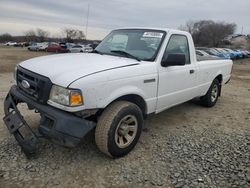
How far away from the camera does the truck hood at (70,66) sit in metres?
3.23

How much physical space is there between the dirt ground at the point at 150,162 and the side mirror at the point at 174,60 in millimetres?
1300

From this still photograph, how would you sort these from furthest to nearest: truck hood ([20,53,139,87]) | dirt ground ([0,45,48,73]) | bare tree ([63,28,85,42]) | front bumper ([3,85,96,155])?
bare tree ([63,28,85,42]) → dirt ground ([0,45,48,73]) → truck hood ([20,53,139,87]) → front bumper ([3,85,96,155])

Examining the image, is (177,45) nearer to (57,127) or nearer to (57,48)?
(57,127)

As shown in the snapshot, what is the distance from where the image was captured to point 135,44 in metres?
4.54

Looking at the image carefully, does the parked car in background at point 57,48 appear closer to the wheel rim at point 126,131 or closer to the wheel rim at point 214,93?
the wheel rim at point 214,93

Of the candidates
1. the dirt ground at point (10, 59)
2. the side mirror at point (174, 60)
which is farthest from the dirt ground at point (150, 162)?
the dirt ground at point (10, 59)

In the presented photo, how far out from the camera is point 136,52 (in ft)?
14.4

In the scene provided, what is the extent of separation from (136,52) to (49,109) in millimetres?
1796

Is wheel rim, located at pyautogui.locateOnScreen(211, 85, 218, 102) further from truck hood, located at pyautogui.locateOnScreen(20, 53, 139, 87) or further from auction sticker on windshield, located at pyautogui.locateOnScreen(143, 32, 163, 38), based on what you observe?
truck hood, located at pyautogui.locateOnScreen(20, 53, 139, 87)

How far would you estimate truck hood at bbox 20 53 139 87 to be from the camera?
3.23m

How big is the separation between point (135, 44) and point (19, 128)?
7.49 ft

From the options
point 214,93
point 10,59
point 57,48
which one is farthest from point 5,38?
point 214,93

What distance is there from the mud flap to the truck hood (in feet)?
2.15

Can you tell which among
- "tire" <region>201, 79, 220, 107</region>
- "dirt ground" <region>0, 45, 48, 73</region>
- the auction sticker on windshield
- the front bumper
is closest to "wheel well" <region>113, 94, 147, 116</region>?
the front bumper
